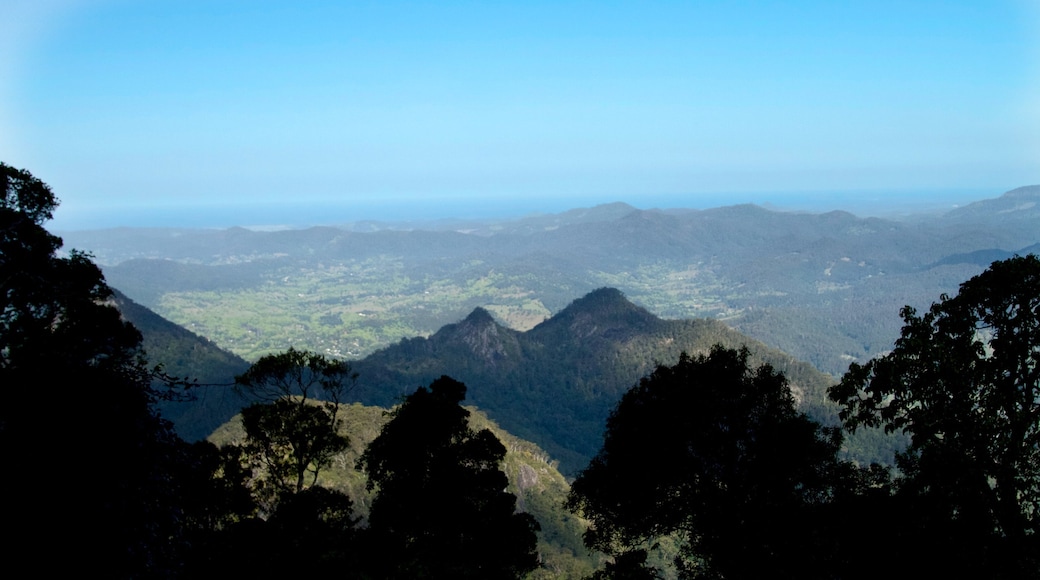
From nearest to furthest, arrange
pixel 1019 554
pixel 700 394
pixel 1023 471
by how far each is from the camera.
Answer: pixel 1019 554 → pixel 1023 471 → pixel 700 394

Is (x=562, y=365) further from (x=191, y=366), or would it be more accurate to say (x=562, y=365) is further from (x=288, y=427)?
(x=288, y=427)

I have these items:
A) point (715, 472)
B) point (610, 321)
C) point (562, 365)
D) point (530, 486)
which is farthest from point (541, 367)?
point (715, 472)

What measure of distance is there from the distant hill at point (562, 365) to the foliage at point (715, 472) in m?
119

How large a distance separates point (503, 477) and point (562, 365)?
161982 mm

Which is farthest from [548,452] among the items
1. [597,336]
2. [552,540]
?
[597,336]

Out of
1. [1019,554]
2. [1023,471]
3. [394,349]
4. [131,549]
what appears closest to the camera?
[131,549]

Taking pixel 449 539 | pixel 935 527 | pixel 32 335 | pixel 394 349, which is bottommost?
pixel 394 349

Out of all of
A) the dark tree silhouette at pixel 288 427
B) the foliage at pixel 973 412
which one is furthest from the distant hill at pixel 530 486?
the foliage at pixel 973 412

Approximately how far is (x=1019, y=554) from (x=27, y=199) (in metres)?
30.4

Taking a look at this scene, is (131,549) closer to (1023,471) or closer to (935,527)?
(935,527)

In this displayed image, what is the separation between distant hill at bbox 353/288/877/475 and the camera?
14938 centimetres

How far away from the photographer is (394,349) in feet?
591

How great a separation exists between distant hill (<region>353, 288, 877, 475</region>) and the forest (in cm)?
11755

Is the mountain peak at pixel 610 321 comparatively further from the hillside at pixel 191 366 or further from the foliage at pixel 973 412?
the foliage at pixel 973 412
